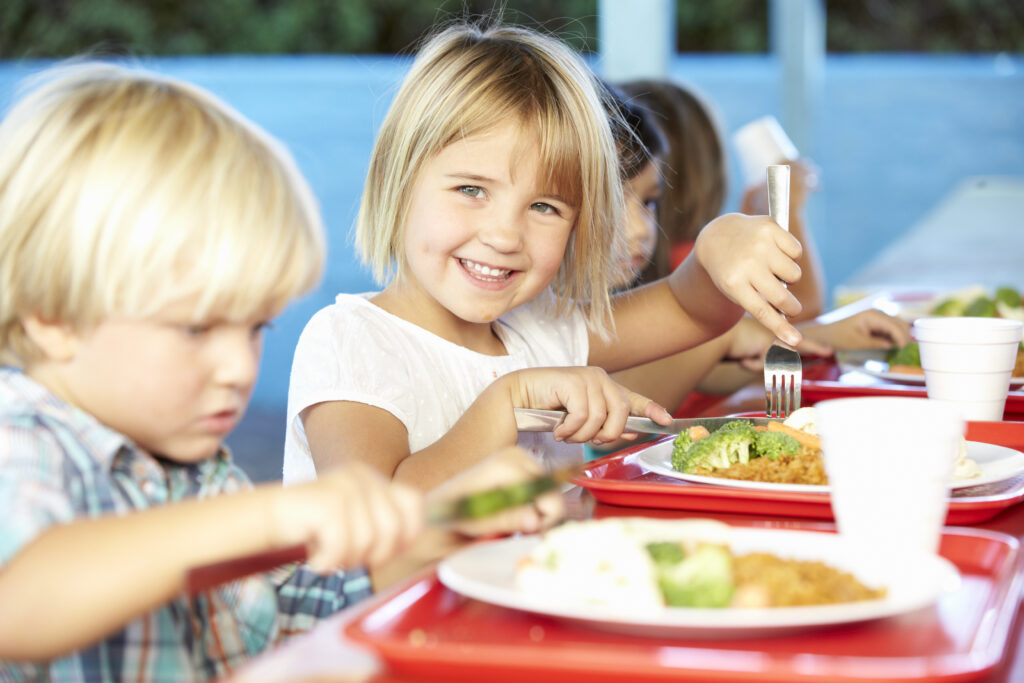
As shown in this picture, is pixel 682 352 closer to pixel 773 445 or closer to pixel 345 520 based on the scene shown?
pixel 773 445

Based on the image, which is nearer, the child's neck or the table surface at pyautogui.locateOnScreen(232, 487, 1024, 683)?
the table surface at pyautogui.locateOnScreen(232, 487, 1024, 683)

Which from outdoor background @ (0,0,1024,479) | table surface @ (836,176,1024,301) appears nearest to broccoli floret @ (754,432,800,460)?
table surface @ (836,176,1024,301)

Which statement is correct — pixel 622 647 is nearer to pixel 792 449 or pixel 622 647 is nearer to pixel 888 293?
pixel 792 449

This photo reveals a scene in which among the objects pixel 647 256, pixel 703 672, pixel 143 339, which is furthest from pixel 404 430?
pixel 647 256

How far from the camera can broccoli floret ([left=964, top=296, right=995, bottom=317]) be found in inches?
82.9

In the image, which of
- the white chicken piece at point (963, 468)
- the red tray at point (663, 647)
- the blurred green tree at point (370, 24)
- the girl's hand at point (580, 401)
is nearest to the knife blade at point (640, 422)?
the girl's hand at point (580, 401)

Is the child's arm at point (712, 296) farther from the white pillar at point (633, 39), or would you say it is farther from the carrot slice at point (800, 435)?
the white pillar at point (633, 39)

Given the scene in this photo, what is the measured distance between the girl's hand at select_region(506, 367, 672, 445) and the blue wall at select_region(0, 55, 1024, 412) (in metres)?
9.35

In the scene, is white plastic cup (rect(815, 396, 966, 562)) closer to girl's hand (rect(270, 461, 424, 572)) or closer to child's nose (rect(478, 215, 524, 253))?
girl's hand (rect(270, 461, 424, 572))

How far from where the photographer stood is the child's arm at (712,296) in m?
1.50

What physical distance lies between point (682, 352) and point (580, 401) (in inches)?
34.4

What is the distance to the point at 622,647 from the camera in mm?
677

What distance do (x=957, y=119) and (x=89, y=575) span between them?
39.5ft

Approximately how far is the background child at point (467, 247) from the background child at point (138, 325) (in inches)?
Answer: 18.0
